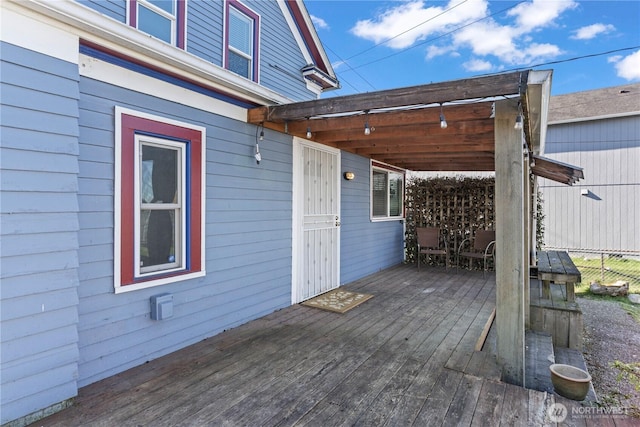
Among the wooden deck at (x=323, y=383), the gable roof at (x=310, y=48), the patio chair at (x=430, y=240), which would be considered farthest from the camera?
the patio chair at (x=430, y=240)

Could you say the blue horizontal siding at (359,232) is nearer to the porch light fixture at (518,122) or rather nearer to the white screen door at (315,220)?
the white screen door at (315,220)

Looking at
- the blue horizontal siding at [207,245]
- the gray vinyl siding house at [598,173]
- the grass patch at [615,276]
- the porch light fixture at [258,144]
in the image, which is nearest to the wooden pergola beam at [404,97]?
the porch light fixture at [258,144]

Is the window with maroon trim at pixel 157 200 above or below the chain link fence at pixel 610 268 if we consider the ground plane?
above

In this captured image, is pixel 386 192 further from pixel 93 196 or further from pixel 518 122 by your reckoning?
pixel 93 196

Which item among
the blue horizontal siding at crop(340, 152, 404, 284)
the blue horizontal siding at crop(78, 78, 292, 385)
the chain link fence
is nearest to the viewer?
the blue horizontal siding at crop(78, 78, 292, 385)

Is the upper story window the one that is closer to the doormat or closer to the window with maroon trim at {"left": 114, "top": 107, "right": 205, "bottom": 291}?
the window with maroon trim at {"left": 114, "top": 107, "right": 205, "bottom": 291}

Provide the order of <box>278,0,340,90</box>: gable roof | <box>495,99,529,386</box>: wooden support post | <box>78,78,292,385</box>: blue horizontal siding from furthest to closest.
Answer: <box>278,0,340,90</box>: gable roof → <box>495,99,529,386</box>: wooden support post → <box>78,78,292,385</box>: blue horizontal siding

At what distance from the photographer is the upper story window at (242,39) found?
4.46 meters

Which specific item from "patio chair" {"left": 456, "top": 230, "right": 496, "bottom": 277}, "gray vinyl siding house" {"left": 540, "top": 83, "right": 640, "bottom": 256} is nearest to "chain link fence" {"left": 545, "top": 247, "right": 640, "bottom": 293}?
"gray vinyl siding house" {"left": 540, "top": 83, "right": 640, "bottom": 256}

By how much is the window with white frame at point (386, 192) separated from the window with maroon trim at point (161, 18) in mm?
4289

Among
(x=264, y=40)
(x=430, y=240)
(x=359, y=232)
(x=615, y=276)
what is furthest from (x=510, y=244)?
(x=615, y=276)

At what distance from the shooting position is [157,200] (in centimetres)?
304

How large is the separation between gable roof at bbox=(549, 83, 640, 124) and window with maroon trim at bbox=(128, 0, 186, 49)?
37.4ft

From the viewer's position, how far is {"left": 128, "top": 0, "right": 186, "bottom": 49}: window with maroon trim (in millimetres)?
3303
